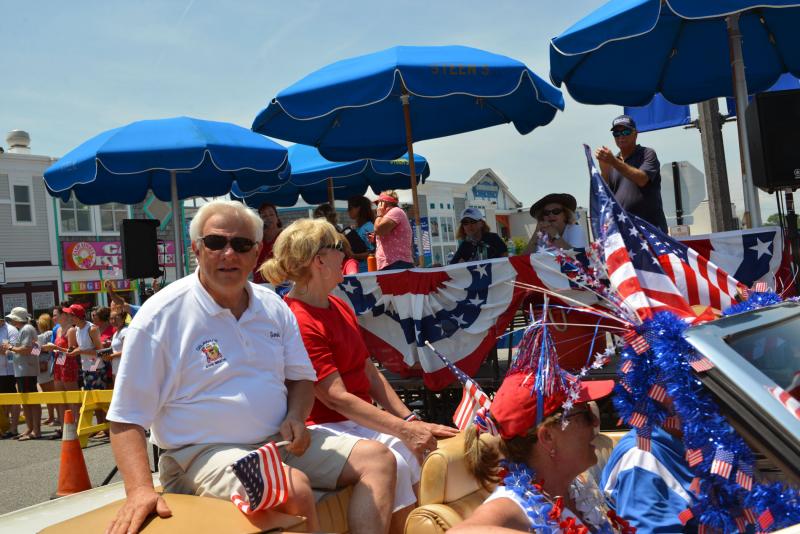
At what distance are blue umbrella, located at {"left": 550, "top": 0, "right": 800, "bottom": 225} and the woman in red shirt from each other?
119 inches

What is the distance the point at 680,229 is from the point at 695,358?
9.45m

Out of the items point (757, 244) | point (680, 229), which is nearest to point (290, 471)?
point (757, 244)

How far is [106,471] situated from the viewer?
773 cm

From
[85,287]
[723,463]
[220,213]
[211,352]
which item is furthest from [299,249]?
[85,287]

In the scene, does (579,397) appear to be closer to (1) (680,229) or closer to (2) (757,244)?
(2) (757,244)

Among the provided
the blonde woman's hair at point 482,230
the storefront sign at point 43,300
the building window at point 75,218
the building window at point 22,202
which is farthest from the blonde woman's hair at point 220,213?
the building window at point 75,218

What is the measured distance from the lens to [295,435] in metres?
2.95

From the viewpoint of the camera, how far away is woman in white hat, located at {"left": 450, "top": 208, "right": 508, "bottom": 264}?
8.14 meters

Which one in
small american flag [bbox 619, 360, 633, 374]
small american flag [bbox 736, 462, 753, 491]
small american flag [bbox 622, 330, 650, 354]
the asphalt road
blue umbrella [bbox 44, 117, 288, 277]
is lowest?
the asphalt road

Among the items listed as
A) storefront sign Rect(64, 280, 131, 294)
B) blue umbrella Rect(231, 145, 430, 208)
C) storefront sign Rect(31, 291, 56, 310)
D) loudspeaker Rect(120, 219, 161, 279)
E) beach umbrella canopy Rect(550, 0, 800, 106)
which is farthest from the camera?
storefront sign Rect(64, 280, 131, 294)

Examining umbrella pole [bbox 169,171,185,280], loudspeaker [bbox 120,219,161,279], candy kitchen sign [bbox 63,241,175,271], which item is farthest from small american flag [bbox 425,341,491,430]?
candy kitchen sign [bbox 63,241,175,271]

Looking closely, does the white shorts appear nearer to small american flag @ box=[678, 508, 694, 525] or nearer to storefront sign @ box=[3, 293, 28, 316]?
small american flag @ box=[678, 508, 694, 525]

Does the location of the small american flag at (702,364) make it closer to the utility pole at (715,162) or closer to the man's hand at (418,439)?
the man's hand at (418,439)

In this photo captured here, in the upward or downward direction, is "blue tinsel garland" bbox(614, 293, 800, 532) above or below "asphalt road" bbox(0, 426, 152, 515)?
above
